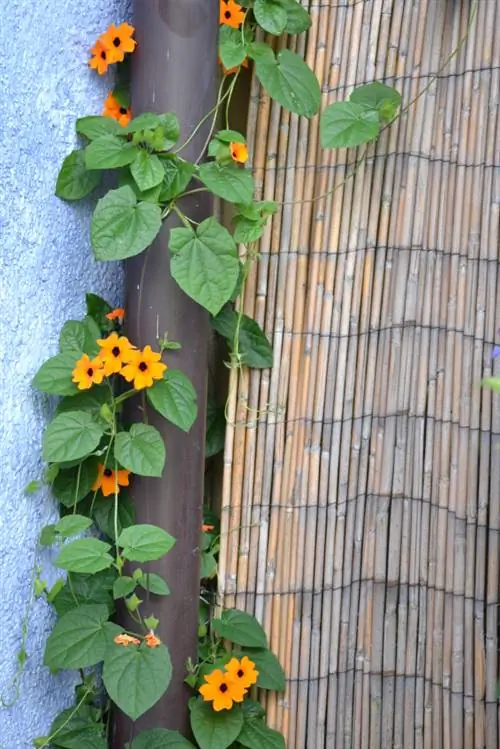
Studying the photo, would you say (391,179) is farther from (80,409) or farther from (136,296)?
(80,409)

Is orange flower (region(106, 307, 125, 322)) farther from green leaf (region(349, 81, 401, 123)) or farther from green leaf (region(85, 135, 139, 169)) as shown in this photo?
green leaf (region(349, 81, 401, 123))

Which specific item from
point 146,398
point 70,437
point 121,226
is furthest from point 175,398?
point 121,226

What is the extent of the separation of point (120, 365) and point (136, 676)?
443mm

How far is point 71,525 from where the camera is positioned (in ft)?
4.91

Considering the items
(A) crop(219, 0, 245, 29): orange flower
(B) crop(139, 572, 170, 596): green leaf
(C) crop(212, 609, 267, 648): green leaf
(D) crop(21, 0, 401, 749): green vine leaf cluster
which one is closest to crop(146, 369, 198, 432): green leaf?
(D) crop(21, 0, 401, 749): green vine leaf cluster

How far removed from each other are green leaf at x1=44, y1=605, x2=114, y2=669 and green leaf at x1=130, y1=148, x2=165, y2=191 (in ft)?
2.08

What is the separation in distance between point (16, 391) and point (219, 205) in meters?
0.47

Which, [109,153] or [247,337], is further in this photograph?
[247,337]

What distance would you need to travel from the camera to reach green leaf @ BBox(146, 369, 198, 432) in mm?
1500

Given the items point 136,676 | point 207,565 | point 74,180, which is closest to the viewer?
point 136,676

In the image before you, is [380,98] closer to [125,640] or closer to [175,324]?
[175,324]

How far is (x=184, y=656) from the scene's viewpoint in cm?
159

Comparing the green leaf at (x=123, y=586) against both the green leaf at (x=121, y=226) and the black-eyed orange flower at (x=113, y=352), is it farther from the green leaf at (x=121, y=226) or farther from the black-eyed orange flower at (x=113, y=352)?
the green leaf at (x=121, y=226)

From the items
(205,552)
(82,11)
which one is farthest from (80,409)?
(82,11)
